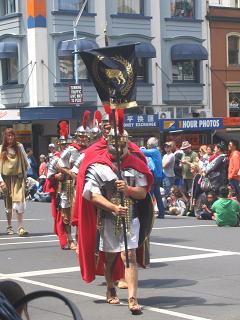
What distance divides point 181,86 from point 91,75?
31619 mm

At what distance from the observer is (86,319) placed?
756cm

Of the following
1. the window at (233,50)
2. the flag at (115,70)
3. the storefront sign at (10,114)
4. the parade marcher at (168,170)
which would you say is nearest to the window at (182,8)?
the window at (233,50)

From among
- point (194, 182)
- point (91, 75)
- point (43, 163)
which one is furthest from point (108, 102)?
point (43, 163)

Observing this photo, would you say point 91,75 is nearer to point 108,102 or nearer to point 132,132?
point 108,102

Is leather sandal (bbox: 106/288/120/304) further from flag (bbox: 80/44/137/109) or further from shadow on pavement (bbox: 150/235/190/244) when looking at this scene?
shadow on pavement (bbox: 150/235/190/244)

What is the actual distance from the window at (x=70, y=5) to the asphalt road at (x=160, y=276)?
896 inches

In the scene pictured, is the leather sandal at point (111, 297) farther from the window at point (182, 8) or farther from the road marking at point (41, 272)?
the window at point (182, 8)

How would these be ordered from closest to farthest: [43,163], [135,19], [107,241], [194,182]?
[107,241]
[194,182]
[43,163]
[135,19]

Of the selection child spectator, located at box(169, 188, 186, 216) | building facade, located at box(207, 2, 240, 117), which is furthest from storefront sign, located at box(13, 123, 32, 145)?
child spectator, located at box(169, 188, 186, 216)

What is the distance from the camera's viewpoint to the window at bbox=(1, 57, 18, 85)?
3722 cm

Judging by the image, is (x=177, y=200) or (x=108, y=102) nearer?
(x=108, y=102)

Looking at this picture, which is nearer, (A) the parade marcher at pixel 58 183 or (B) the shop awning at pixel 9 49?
(A) the parade marcher at pixel 58 183

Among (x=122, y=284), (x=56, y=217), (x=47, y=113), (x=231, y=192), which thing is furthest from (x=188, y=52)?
(x=122, y=284)

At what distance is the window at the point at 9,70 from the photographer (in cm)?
3722
